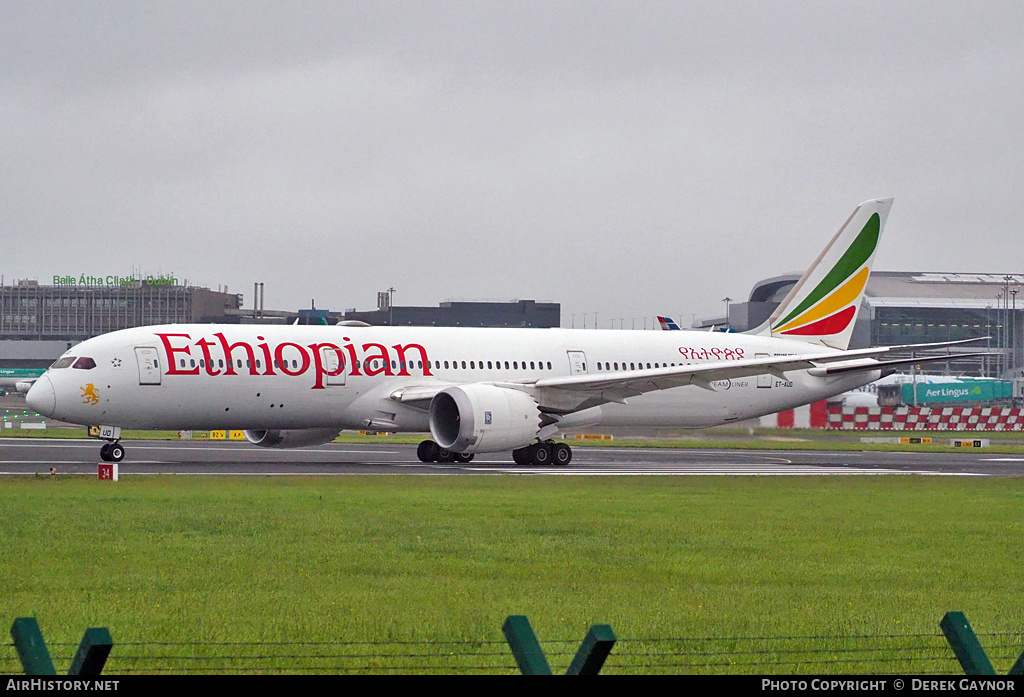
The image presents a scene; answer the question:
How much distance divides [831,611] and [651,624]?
6.77 feet

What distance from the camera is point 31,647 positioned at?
645 cm

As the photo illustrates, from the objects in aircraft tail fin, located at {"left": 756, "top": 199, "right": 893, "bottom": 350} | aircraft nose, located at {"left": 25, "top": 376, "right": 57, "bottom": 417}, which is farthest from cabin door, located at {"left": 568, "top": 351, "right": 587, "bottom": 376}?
aircraft nose, located at {"left": 25, "top": 376, "right": 57, "bottom": 417}

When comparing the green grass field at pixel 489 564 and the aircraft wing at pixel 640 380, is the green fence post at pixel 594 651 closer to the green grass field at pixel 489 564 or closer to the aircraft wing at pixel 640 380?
the green grass field at pixel 489 564

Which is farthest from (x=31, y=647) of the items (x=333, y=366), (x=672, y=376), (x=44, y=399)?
(x=672, y=376)

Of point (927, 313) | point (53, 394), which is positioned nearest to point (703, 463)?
point (53, 394)

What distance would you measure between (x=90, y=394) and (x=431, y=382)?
31.7 feet

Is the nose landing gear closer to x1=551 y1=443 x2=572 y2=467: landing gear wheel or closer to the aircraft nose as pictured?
x1=551 y1=443 x2=572 y2=467: landing gear wheel

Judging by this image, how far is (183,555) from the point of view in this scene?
1586 centimetres

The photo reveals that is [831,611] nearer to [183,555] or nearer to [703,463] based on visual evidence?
[183,555]

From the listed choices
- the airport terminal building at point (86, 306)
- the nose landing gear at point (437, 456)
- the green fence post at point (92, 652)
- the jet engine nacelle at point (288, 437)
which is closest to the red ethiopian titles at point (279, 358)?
the nose landing gear at point (437, 456)

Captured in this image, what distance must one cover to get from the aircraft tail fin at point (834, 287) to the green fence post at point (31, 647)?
42.8 meters

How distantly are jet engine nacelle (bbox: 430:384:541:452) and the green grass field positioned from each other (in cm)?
917

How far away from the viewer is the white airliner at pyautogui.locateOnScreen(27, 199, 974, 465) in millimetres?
35219

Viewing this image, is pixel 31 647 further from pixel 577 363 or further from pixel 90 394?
pixel 577 363
